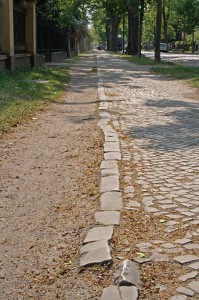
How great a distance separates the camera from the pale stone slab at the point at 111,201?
4004 millimetres

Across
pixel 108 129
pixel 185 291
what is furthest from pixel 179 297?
pixel 108 129

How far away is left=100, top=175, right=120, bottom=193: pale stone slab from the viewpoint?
14.6 ft

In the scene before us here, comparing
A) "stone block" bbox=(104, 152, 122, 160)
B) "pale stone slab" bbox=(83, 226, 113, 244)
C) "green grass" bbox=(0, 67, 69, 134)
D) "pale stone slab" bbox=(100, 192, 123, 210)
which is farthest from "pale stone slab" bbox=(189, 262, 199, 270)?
"green grass" bbox=(0, 67, 69, 134)

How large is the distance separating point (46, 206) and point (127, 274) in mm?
1509

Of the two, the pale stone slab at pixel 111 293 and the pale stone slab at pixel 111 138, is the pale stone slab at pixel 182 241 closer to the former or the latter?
the pale stone slab at pixel 111 293

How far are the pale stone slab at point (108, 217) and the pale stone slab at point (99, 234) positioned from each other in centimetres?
11

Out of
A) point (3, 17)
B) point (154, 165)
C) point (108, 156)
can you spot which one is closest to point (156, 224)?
point (154, 165)

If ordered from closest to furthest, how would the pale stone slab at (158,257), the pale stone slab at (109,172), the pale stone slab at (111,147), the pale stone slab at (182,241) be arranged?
the pale stone slab at (158,257)
the pale stone slab at (182,241)
the pale stone slab at (109,172)
the pale stone slab at (111,147)

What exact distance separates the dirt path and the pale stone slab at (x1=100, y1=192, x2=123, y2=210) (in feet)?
0.27

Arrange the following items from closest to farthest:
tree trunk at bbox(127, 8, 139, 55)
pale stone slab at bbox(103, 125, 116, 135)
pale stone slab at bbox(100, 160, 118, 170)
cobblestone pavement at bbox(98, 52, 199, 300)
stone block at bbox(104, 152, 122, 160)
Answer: cobblestone pavement at bbox(98, 52, 199, 300), pale stone slab at bbox(100, 160, 118, 170), stone block at bbox(104, 152, 122, 160), pale stone slab at bbox(103, 125, 116, 135), tree trunk at bbox(127, 8, 139, 55)

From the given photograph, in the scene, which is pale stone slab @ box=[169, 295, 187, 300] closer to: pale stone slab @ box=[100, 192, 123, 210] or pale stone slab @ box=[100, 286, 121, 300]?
pale stone slab @ box=[100, 286, 121, 300]

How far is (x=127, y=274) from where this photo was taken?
2.85m

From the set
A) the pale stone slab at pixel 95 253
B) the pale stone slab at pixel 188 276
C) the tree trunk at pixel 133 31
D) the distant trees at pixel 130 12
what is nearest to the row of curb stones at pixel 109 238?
the pale stone slab at pixel 95 253

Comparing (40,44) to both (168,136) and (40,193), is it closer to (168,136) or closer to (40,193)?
(168,136)
